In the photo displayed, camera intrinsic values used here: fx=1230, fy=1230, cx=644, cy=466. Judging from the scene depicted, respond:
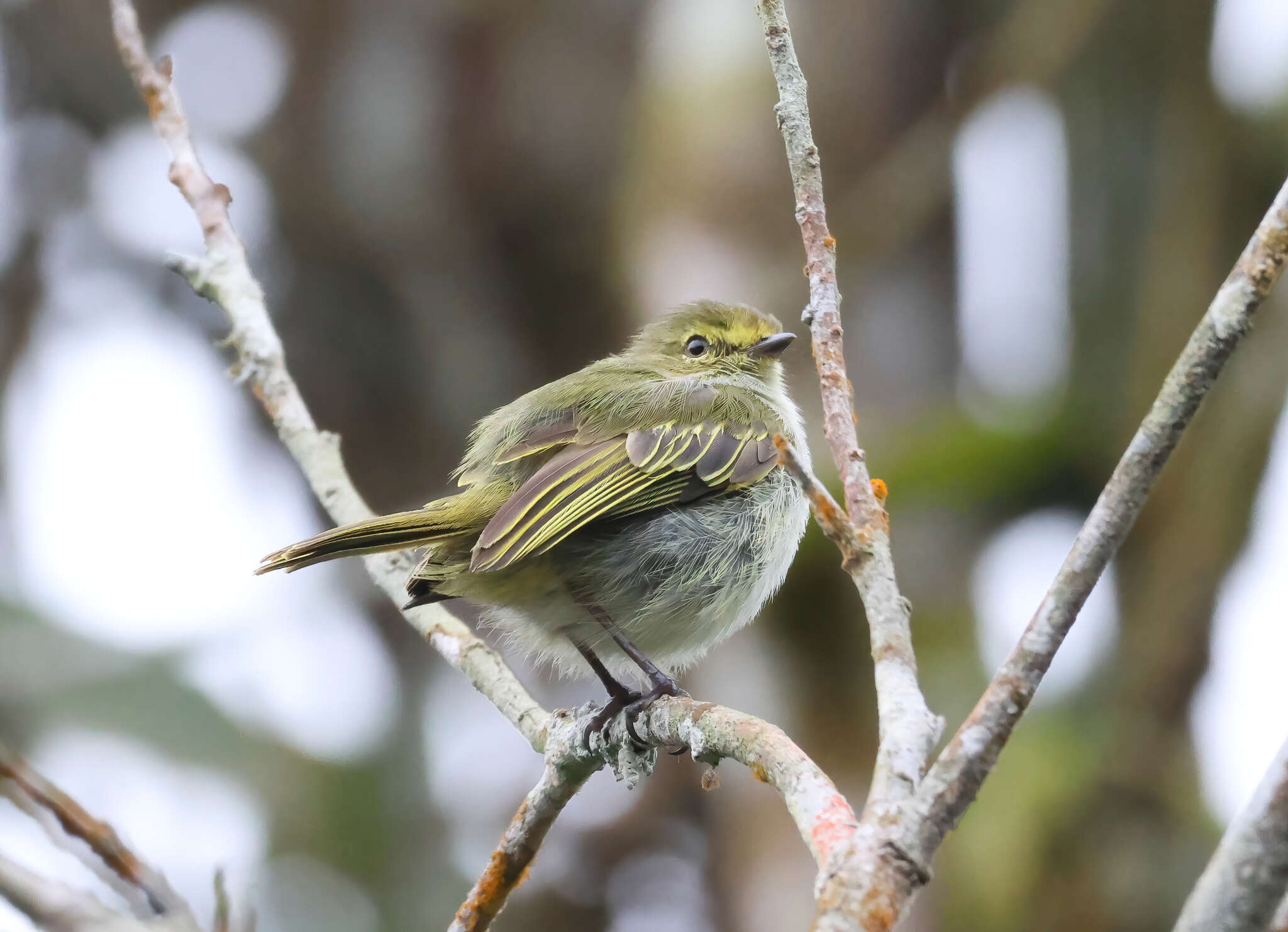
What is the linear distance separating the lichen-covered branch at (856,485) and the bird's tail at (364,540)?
1.30 metres

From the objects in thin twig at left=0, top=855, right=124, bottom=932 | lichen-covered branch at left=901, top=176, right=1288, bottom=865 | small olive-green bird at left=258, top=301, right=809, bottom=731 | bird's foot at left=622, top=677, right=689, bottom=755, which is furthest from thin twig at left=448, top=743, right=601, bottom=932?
thin twig at left=0, top=855, right=124, bottom=932

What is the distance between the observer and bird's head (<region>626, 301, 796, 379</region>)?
14.9ft

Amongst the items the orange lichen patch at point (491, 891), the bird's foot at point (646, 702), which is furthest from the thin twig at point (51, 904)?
the bird's foot at point (646, 702)

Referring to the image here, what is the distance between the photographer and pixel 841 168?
7.49 metres

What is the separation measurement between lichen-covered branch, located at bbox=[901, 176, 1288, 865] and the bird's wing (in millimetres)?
1712

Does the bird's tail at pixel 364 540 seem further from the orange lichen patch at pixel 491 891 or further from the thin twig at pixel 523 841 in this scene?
the orange lichen patch at pixel 491 891

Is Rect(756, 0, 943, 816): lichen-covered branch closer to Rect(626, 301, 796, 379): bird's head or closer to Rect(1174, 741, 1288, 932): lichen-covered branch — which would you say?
Rect(1174, 741, 1288, 932): lichen-covered branch

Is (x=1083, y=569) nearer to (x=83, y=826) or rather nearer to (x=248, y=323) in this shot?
(x=83, y=826)

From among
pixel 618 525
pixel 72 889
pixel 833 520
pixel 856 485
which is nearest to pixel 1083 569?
pixel 833 520

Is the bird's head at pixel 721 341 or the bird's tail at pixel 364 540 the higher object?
the bird's head at pixel 721 341

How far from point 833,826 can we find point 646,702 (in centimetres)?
139

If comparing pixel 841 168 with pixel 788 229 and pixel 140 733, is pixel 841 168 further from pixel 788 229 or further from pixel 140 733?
pixel 140 733

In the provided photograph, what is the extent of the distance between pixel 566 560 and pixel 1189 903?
246 cm

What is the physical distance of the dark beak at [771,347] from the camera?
14.8 feet
